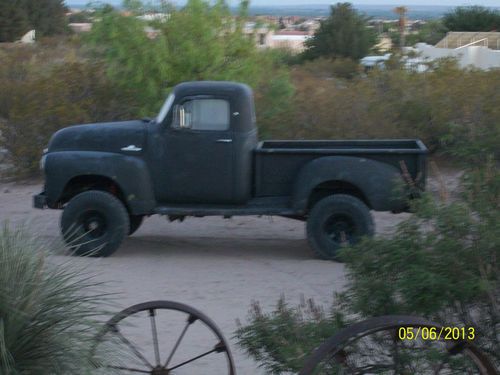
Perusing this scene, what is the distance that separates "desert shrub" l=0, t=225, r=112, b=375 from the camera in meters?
4.04

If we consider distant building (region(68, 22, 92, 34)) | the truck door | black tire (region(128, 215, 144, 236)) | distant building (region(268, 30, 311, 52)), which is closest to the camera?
the truck door

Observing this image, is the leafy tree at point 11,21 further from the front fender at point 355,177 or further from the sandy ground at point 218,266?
the front fender at point 355,177

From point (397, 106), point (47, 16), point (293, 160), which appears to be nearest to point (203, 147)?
point (293, 160)

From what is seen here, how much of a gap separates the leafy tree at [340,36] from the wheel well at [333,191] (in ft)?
100

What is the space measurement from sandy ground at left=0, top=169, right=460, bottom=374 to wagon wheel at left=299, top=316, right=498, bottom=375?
1908mm

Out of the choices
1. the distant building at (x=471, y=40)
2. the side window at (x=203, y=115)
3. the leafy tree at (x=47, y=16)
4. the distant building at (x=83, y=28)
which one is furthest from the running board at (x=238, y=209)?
the leafy tree at (x=47, y=16)

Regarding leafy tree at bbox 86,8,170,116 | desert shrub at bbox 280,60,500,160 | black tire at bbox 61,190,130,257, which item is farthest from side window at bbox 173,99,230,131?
desert shrub at bbox 280,60,500,160

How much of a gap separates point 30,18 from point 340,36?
64.7ft

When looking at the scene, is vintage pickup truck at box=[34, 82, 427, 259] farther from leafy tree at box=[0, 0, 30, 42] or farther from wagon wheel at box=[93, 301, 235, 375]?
leafy tree at box=[0, 0, 30, 42]

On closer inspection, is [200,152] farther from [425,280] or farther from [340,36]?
[340,36]

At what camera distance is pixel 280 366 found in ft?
13.9

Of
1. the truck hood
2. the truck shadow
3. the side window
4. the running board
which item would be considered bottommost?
the truck shadow

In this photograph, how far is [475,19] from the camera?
5334 cm

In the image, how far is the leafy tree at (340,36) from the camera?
39.8 metres
